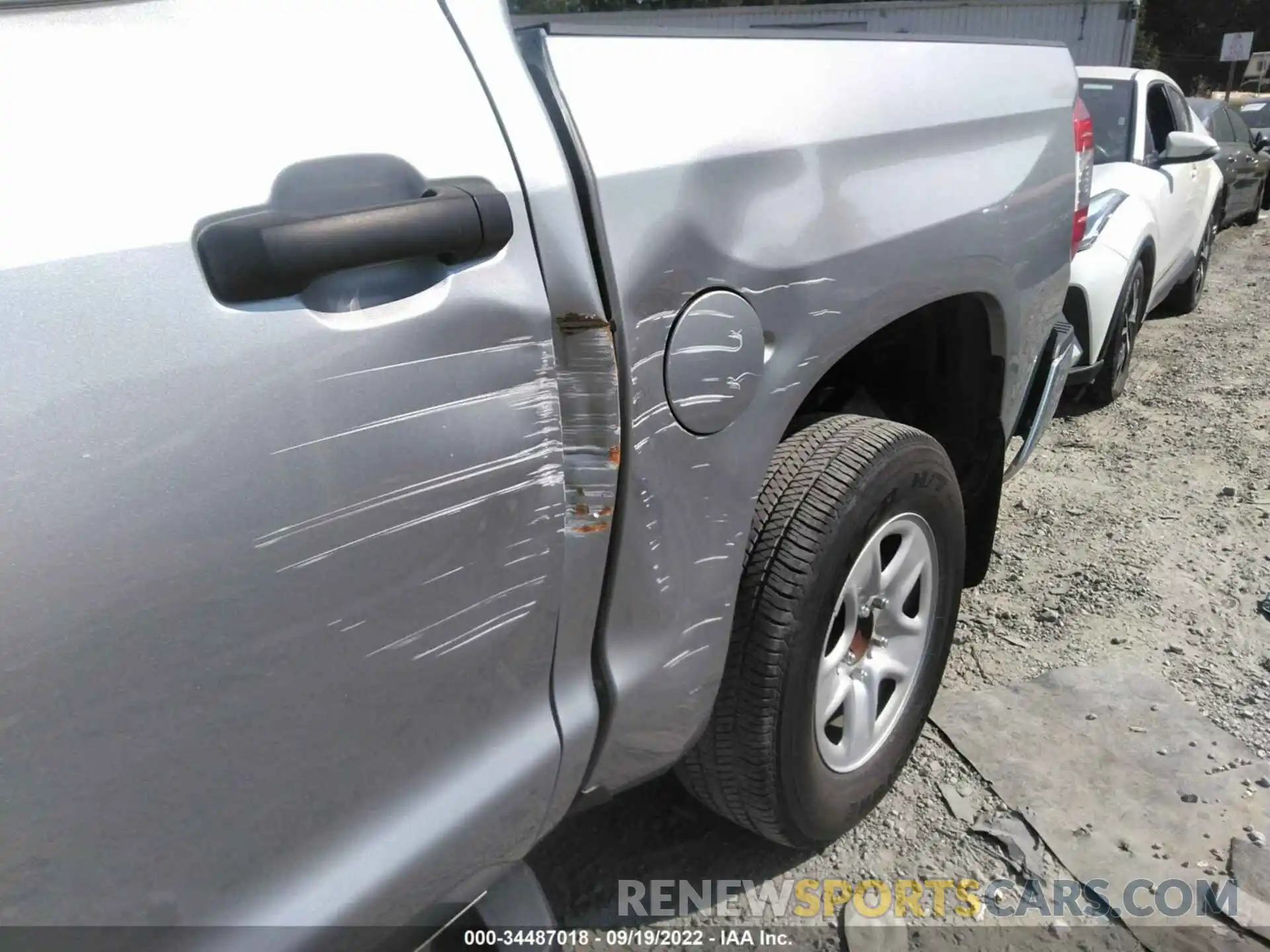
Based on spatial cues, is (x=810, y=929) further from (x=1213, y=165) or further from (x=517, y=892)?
(x=1213, y=165)

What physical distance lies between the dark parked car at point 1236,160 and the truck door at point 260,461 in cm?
872

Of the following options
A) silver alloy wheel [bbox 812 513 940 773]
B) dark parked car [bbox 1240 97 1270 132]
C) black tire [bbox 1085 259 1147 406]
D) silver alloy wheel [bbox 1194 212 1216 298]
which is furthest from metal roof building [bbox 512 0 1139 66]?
silver alloy wheel [bbox 812 513 940 773]

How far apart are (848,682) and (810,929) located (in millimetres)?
495

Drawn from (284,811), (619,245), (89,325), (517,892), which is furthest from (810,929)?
(89,325)

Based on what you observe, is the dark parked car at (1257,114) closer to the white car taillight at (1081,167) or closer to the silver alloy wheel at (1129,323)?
the silver alloy wheel at (1129,323)

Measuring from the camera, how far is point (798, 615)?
1678 mm

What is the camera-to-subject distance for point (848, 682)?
199cm

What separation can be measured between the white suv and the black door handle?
12.1ft

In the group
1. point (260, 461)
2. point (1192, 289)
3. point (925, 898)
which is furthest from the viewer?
point (1192, 289)

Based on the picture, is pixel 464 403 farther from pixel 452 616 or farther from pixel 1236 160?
pixel 1236 160

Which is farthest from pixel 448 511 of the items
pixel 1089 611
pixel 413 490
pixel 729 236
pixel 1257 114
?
pixel 1257 114

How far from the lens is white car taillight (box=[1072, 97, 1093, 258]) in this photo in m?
2.45

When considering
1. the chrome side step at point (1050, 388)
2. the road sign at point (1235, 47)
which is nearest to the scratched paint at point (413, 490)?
the chrome side step at point (1050, 388)

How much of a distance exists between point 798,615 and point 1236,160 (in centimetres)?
956
